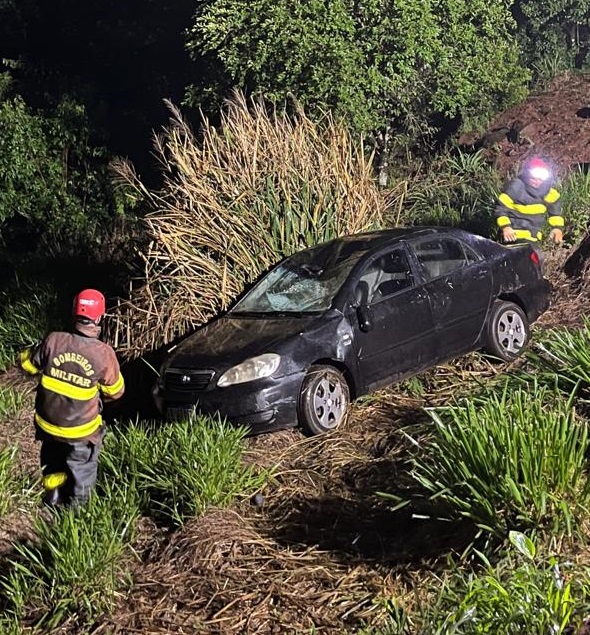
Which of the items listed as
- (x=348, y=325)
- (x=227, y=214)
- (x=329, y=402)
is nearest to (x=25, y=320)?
(x=227, y=214)

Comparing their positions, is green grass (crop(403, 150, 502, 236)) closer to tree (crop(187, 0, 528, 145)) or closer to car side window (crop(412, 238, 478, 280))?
tree (crop(187, 0, 528, 145))

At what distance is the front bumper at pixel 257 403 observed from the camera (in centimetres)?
738

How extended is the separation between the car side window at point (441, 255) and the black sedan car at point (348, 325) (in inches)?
0.5

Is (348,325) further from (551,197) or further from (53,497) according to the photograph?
(551,197)

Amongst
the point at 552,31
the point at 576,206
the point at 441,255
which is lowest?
the point at 576,206

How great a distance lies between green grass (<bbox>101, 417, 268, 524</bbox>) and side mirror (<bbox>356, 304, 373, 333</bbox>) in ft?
5.06

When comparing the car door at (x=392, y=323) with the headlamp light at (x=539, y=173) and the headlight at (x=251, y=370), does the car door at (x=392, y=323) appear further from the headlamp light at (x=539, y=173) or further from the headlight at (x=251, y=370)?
the headlamp light at (x=539, y=173)

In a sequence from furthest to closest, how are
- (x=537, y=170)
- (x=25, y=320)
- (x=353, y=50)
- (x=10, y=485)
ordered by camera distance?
(x=353, y=50) → (x=25, y=320) → (x=537, y=170) → (x=10, y=485)

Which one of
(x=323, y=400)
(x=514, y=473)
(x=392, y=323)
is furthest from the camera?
(x=392, y=323)

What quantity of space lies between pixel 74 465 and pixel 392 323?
295 cm

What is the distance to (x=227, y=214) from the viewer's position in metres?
10.0

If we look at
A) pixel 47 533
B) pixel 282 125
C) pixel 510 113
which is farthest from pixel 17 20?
pixel 47 533

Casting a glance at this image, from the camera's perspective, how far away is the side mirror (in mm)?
8008

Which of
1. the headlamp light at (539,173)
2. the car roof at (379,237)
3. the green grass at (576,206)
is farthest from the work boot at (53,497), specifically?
the green grass at (576,206)
